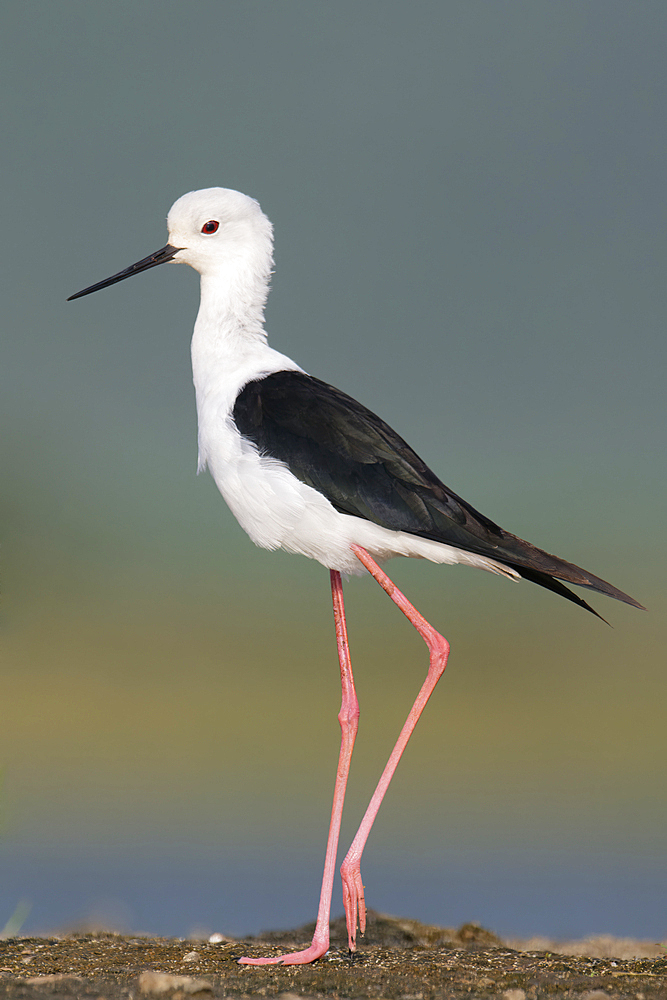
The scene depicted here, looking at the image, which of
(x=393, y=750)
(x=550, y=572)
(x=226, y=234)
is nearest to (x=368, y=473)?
(x=550, y=572)

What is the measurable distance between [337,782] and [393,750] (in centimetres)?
37

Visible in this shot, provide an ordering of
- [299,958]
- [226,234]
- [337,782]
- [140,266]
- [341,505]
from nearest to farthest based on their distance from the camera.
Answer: [299,958] → [341,505] → [337,782] → [226,234] → [140,266]

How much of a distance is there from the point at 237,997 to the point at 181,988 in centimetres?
24

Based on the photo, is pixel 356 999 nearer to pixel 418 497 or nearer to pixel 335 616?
pixel 335 616

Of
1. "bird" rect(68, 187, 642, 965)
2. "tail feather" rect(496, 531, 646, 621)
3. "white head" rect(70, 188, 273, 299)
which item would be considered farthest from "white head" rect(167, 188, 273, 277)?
"tail feather" rect(496, 531, 646, 621)

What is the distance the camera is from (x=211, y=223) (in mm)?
5977

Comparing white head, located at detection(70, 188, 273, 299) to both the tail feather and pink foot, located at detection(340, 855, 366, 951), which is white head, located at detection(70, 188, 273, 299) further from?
pink foot, located at detection(340, 855, 366, 951)

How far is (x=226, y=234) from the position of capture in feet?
19.6

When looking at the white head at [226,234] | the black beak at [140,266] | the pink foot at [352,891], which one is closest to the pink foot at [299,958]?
the pink foot at [352,891]

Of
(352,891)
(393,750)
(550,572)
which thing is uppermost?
(550,572)

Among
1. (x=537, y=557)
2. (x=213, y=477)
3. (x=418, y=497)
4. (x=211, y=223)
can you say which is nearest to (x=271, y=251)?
(x=211, y=223)

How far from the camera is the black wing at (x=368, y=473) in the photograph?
512 centimetres

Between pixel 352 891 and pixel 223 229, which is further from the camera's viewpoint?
pixel 223 229

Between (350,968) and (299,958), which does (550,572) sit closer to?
(350,968)
